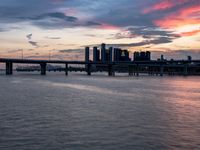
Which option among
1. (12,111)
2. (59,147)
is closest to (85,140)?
(59,147)

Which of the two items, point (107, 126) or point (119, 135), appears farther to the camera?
point (107, 126)

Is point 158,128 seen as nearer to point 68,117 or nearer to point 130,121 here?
point 130,121

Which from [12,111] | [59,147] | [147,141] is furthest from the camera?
[12,111]

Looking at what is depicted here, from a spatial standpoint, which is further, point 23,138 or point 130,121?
point 130,121

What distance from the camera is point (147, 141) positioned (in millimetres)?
23312

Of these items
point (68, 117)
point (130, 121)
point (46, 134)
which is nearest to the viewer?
point (46, 134)

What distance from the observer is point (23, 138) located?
23.8m

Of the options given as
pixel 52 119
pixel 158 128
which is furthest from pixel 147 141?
pixel 52 119

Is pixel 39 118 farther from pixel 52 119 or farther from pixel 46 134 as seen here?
pixel 46 134

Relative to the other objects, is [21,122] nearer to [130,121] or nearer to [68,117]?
[68,117]

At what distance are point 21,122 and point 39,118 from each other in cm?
244

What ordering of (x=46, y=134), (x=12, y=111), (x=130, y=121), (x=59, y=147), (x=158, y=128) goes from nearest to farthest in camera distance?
(x=59, y=147), (x=46, y=134), (x=158, y=128), (x=130, y=121), (x=12, y=111)

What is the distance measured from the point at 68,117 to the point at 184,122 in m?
10.1

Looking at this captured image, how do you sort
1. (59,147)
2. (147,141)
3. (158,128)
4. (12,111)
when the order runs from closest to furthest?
(59,147), (147,141), (158,128), (12,111)
